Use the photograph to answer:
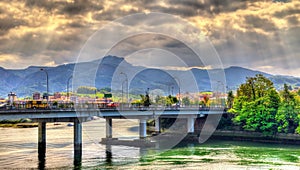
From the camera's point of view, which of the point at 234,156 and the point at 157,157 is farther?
the point at 234,156

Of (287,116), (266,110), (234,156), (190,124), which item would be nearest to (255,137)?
(266,110)

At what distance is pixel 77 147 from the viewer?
245 feet

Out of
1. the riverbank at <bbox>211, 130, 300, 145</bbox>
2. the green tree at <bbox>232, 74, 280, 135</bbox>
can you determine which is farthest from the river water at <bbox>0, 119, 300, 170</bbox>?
the green tree at <bbox>232, 74, 280, 135</bbox>

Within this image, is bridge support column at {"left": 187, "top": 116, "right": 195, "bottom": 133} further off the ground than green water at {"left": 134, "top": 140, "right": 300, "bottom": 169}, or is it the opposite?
bridge support column at {"left": 187, "top": 116, "right": 195, "bottom": 133}

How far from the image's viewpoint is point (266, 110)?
100250 millimetres

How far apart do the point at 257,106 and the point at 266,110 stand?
3.21 meters

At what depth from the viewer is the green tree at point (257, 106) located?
97.8 meters

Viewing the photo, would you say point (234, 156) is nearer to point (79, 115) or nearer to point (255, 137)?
point (79, 115)

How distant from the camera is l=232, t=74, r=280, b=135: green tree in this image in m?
97.8

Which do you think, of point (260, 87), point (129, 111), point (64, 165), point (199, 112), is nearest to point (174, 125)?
point (199, 112)

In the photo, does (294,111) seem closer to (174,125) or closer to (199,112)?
(199,112)

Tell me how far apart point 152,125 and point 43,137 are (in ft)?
197

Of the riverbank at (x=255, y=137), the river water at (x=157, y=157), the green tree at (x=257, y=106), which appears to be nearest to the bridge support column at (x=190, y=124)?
the riverbank at (x=255, y=137)

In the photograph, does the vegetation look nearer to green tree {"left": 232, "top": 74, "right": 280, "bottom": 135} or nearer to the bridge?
green tree {"left": 232, "top": 74, "right": 280, "bottom": 135}
